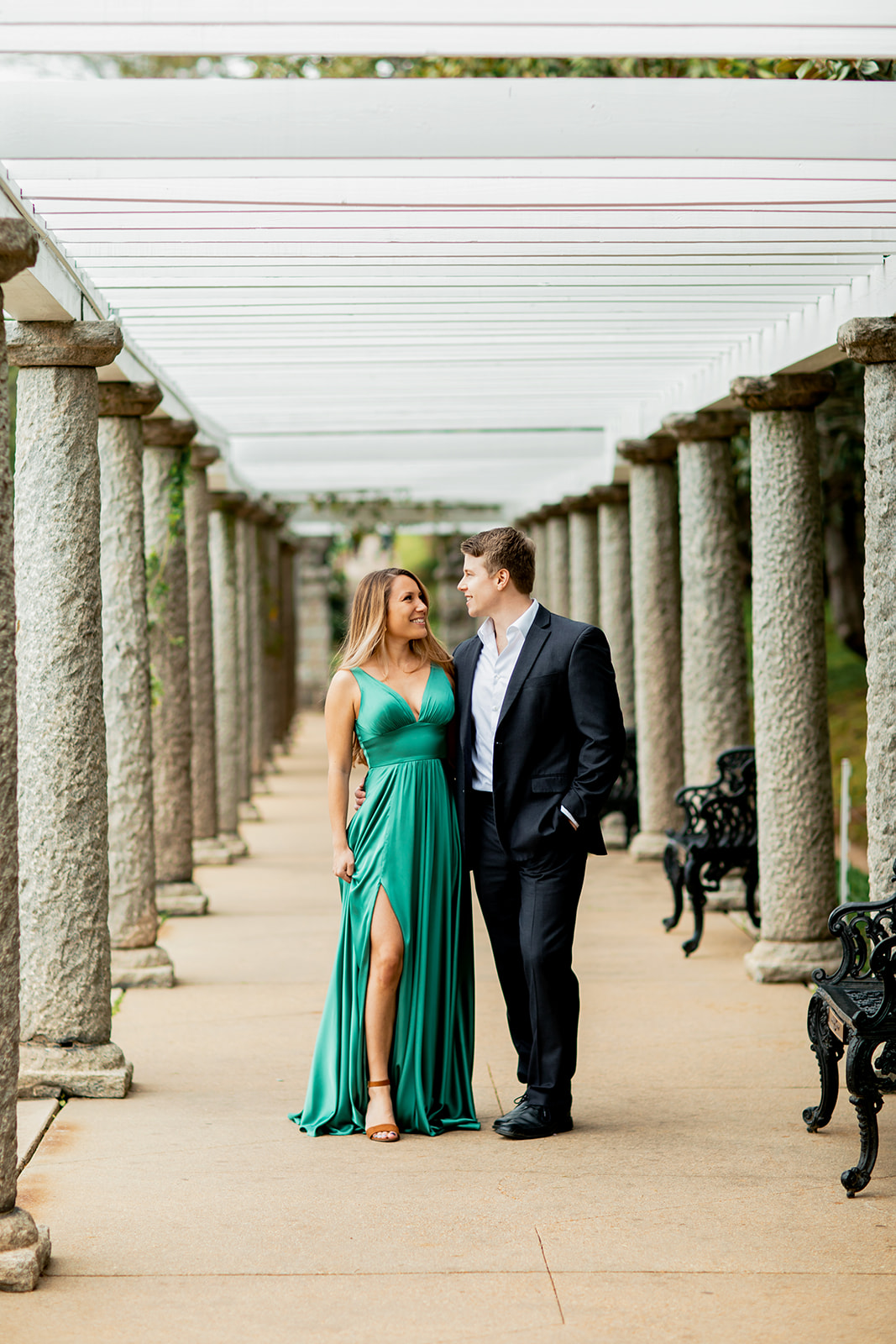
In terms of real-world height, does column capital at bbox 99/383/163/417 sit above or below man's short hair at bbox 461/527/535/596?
above

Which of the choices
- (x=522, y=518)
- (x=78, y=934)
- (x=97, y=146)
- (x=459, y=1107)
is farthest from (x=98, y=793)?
(x=522, y=518)

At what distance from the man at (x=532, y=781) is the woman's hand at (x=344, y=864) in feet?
1.22

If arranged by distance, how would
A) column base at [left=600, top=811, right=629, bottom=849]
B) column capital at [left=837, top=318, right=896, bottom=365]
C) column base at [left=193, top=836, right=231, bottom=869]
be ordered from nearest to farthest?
1. column capital at [left=837, top=318, right=896, bottom=365]
2. column base at [left=193, top=836, right=231, bottom=869]
3. column base at [left=600, top=811, right=629, bottom=849]

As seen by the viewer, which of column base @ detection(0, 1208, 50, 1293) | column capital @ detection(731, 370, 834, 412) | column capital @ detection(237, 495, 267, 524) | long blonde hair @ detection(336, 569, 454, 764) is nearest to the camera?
column base @ detection(0, 1208, 50, 1293)

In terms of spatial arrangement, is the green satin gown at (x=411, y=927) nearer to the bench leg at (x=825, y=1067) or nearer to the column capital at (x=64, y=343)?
the bench leg at (x=825, y=1067)

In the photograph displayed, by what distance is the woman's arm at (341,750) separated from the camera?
5.14 meters

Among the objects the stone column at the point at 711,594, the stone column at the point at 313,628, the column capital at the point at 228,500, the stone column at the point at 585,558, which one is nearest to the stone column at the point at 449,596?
the stone column at the point at 313,628

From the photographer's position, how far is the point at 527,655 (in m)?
5.06

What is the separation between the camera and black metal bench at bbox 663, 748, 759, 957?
838 centimetres

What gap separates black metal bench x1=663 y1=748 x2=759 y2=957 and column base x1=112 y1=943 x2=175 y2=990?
266 cm

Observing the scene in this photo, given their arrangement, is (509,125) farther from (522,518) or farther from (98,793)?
(522,518)

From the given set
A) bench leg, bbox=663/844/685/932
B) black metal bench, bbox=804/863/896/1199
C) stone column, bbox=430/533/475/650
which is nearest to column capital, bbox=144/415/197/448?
bench leg, bbox=663/844/685/932

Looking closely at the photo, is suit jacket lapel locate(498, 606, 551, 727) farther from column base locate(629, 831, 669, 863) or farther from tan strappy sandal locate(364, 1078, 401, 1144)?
column base locate(629, 831, 669, 863)

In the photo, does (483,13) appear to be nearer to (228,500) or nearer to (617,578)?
(617,578)
